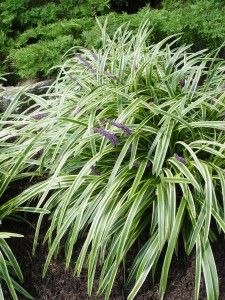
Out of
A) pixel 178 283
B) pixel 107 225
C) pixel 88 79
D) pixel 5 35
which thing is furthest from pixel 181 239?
pixel 5 35

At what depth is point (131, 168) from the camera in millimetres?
2684

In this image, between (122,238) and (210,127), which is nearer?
(122,238)

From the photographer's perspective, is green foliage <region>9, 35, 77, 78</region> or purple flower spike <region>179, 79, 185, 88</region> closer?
purple flower spike <region>179, 79, 185, 88</region>

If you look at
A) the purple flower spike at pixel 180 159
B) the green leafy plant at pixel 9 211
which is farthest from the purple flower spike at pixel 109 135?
the green leafy plant at pixel 9 211

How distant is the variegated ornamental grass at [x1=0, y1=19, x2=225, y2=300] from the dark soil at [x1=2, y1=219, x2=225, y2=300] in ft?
0.20

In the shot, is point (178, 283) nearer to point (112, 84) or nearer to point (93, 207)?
point (93, 207)

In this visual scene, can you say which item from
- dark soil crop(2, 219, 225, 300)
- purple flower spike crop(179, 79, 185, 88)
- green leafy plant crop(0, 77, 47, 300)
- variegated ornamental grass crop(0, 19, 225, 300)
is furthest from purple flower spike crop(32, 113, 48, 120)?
purple flower spike crop(179, 79, 185, 88)

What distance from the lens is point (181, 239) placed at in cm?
262

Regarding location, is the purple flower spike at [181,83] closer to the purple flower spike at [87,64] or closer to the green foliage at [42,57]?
the purple flower spike at [87,64]

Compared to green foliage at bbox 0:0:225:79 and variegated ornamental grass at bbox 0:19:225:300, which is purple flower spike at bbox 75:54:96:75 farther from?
green foliage at bbox 0:0:225:79

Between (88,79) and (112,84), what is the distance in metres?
0.25

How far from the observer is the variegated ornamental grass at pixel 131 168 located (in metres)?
2.41

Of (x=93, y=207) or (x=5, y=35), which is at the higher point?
(x=5, y=35)

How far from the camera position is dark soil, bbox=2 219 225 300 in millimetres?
2445
